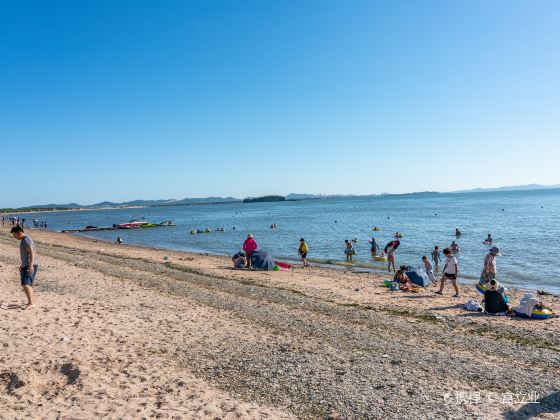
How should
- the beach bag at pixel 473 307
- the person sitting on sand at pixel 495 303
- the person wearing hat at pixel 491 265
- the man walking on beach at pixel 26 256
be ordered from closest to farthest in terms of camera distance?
the man walking on beach at pixel 26 256 → the person sitting on sand at pixel 495 303 → the beach bag at pixel 473 307 → the person wearing hat at pixel 491 265

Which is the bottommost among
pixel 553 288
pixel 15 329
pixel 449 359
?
pixel 553 288

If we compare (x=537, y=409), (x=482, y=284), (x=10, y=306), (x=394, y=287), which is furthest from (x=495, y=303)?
(x=10, y=306)

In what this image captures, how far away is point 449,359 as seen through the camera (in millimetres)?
8070

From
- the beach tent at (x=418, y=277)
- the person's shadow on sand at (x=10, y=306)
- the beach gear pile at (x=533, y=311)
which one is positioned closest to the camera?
the person's shadow on sand at (x=10, y=306)

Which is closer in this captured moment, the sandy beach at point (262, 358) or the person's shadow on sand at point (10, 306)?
the sandy beach at point (262, 358)

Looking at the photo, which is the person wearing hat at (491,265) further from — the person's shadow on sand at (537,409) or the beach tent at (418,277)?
the person's shadow on sand at (537,409)

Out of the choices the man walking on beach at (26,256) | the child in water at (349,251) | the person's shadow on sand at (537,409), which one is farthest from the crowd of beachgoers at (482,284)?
the man walking on beach at (26,256)

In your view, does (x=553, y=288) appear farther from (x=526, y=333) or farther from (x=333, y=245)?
(x=333, y=245)

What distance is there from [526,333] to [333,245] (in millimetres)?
26493

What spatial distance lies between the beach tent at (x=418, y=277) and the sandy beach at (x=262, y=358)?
2.94 m

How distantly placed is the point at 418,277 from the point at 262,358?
10.9 metres

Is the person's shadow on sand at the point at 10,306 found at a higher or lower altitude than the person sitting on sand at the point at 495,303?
higher

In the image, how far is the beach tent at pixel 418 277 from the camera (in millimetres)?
16875

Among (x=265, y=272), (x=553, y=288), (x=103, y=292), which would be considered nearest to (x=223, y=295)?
(x=103, y=292)
